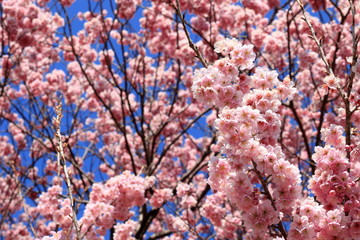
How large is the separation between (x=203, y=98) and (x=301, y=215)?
3.04 feet

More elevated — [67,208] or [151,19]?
[151,19]

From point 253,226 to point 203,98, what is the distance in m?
0.83

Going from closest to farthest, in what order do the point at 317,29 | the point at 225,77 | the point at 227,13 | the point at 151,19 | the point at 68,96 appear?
the point at 225,77, the point at 317,29, the point at 227,13, the point at 151,19, the point at 68,96

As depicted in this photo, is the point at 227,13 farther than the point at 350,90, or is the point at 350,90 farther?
the point at 227,13

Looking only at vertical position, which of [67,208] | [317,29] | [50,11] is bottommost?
[67,208]

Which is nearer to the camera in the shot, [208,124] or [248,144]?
[248,144]

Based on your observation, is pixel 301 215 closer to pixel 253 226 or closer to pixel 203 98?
pixel 253 226

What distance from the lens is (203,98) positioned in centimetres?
266

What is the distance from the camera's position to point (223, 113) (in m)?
2.47

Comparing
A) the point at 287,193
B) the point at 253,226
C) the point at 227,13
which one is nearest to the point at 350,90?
the point at 287,193

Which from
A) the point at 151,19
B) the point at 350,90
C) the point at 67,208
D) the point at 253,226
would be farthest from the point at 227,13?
the point at 253,226

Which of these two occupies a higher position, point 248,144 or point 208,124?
point 208,124

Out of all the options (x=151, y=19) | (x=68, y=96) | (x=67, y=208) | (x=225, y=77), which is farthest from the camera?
(x=68, y=96)

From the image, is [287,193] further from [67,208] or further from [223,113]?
[67,208]
